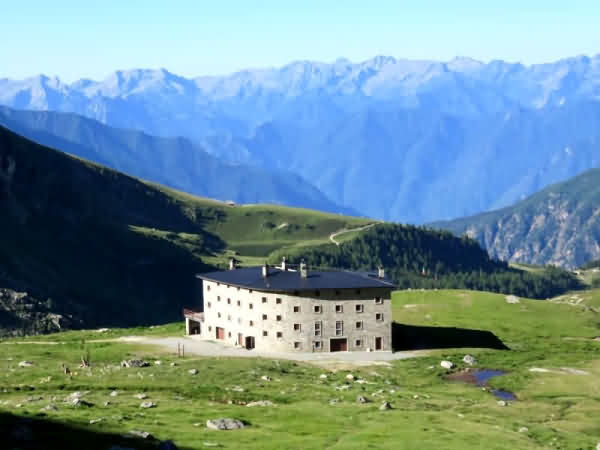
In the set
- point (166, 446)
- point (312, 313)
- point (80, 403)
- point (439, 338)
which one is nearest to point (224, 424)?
point (166, 446)

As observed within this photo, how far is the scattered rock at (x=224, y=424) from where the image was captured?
240 ft

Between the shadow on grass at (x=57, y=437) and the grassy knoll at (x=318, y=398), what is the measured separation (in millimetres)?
916

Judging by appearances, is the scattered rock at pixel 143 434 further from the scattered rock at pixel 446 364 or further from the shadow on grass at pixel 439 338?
the shadow on grass at pixel 439 338

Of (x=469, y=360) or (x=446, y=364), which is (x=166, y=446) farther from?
(x=469, y=360)

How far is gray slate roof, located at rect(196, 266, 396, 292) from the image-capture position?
127812mm

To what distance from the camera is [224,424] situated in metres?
73.6

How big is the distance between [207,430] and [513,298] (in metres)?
131

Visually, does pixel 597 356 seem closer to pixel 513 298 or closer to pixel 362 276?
pixel 362 276

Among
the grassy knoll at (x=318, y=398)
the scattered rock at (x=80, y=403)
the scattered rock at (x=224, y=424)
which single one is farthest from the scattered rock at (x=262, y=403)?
the scattered rock at (x=80, y=403)

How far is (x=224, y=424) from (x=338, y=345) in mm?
57348

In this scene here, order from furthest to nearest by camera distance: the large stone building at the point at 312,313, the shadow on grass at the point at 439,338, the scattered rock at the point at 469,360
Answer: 1. the shadow on grass at the point at 439,338
2. the large stone building at the point at 312,313
3. the scattered rock at the point at 469,360

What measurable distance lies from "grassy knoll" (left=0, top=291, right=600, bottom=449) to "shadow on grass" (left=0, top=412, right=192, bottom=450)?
0.92 metres

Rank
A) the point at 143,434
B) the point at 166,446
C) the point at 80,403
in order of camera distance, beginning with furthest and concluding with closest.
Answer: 1. the point at 80,403
2. the point at 143,434
3. the point at 166,446

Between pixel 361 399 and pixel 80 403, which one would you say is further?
pixel 361 399
